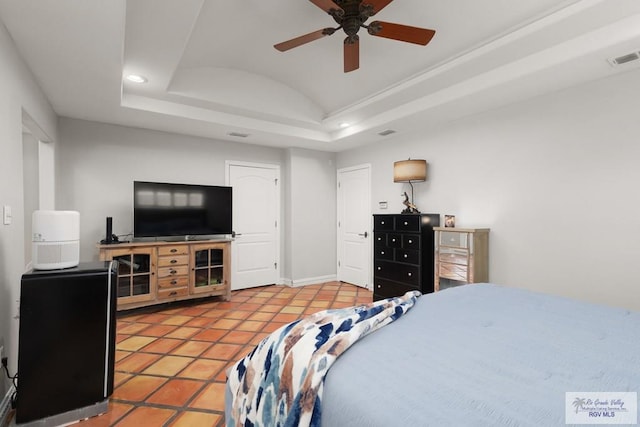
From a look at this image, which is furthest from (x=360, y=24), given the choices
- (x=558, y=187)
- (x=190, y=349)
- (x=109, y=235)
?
(x=109, y=235)

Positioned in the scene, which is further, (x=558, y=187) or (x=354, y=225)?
(x=354, y=225)

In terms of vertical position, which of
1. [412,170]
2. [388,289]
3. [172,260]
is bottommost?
[388,289]

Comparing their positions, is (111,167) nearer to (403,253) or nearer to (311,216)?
(311,216)

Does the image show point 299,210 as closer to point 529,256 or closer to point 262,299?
point 262,299

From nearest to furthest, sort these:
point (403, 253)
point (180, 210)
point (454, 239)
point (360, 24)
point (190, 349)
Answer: point (360, 24), point (190, 349), point (454, 239), point (403, 253), point (180, 210)

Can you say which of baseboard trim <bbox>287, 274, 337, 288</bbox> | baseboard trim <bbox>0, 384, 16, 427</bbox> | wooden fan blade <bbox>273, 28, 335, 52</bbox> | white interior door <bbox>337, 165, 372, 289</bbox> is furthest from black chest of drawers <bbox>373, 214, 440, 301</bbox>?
baseboard trim <bbox>0, 384, 16, 427</bbox>

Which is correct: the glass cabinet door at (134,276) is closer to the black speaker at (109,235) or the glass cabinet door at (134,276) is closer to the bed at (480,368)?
the black speaker at (109,235)

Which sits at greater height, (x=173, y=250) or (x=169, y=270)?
(x=173, y=250)

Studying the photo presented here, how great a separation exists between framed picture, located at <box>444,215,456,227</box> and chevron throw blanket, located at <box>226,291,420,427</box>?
249cm

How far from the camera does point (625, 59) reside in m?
2.37

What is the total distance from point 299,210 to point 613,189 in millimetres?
3794

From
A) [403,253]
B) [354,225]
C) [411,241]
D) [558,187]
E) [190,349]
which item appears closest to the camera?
[190,349]

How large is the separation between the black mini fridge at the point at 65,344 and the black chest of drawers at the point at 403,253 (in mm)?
3008

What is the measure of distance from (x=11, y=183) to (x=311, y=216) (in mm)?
3808
